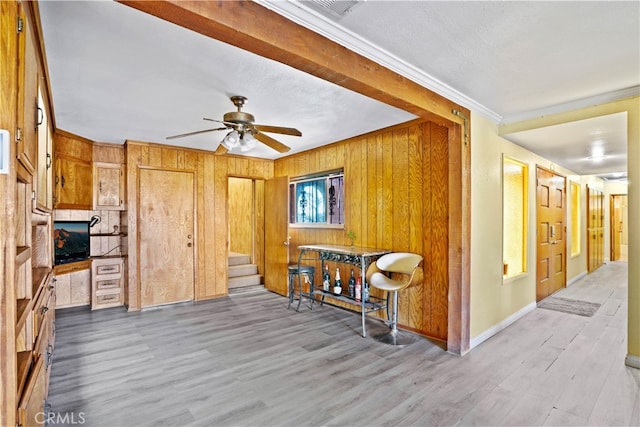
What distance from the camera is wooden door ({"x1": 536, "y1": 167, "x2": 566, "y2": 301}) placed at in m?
4.83

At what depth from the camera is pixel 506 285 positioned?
388 centimetres

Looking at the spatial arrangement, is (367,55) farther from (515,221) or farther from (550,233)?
(550,233)

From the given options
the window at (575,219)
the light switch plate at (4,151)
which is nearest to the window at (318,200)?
the light switch plate at (4,151)

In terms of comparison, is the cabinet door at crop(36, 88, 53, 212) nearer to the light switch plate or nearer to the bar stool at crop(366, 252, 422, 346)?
the light switch plate

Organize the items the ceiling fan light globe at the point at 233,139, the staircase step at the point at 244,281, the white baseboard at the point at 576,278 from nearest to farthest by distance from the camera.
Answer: the ceiling fan light globe at the point at 233,139, the staircase step at the point at 244,281, the white baseboard at the point at 576,278

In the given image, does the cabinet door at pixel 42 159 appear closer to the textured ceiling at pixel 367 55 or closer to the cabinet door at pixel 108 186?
the textured ceiling at pixel 367 55

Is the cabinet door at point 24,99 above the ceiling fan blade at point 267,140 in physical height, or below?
below

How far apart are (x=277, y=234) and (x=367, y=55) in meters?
3.85

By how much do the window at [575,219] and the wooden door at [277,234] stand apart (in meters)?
5.76

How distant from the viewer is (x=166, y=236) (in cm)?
495

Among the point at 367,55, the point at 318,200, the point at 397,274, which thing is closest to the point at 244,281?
the point at 318,200

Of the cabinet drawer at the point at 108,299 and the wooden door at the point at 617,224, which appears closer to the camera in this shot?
the cabinet drawer at the point at 108,299

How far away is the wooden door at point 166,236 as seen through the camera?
4.77m

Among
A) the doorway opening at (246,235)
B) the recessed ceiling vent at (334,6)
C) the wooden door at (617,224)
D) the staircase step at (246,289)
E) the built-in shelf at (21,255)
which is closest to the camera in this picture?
the built-in shelf at (21,255)
